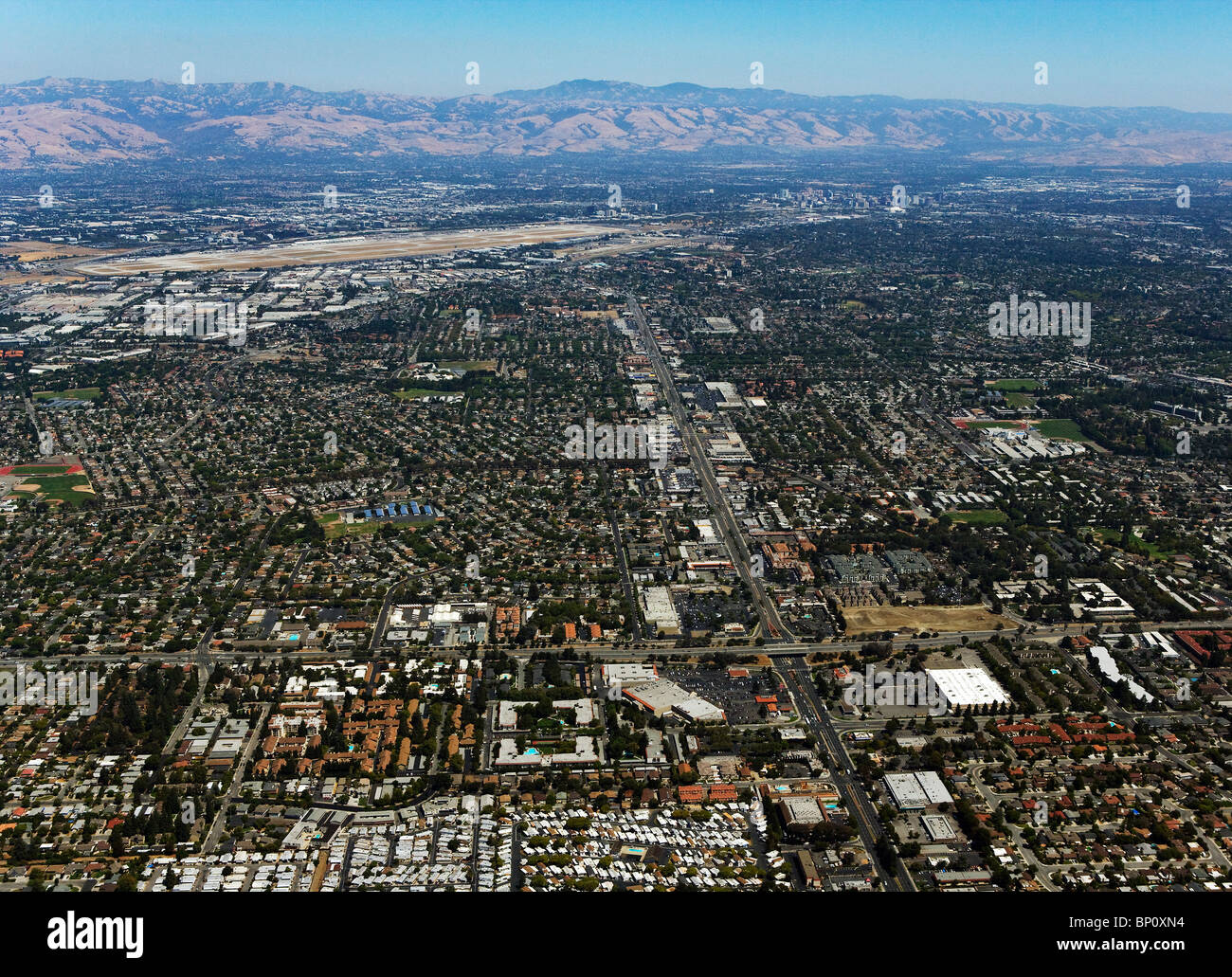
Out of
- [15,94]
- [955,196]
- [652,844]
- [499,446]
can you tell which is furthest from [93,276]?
[15,94]

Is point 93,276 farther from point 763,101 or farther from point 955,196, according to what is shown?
point 763,101

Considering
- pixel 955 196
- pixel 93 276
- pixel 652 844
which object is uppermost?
pixel 955 196

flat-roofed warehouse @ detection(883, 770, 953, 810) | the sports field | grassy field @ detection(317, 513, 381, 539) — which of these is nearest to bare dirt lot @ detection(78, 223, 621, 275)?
the sports field

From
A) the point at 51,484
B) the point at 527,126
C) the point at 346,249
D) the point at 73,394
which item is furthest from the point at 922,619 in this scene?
the point at 527,126

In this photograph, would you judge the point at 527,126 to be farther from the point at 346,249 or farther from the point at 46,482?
the point at 46,482

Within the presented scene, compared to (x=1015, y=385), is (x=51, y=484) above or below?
below

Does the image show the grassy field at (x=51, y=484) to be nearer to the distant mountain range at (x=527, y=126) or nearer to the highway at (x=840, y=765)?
the highway at (x=840, y=765)

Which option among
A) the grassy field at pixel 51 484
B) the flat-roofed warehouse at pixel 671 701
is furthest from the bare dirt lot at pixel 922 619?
the grassy field at pixel 51 484
